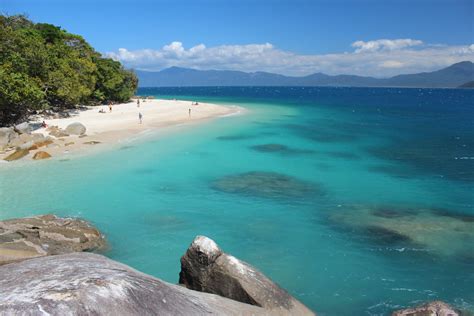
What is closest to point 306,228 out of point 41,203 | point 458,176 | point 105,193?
point 105,193

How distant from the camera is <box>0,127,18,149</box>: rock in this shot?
3375 cm

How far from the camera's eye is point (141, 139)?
133ft

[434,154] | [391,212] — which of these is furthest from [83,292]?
[434,154]

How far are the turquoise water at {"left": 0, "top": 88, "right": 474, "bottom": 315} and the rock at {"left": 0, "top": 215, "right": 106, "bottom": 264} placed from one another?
1158 mm

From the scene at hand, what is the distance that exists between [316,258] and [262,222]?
4006mm

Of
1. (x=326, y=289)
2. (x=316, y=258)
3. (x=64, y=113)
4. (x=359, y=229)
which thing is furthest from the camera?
(x=64, y=113)

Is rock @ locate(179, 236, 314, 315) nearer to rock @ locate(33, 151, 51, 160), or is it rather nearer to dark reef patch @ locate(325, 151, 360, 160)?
rock @ locate(33, 151, 51, 160)

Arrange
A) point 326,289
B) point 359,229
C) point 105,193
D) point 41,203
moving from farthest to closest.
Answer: point 105,193 → point 41,203 → point 359,229 → point 326,289

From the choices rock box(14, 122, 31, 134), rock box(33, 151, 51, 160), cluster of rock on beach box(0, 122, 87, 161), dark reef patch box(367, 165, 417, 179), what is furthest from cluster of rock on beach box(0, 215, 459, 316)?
rock box(14, 122, 31, 134)

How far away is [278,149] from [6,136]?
2406 centimetres

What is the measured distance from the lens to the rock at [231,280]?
9.02 m

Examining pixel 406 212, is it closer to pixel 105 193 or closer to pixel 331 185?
pixel 331 185

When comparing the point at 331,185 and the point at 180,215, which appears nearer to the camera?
the point at 180,215

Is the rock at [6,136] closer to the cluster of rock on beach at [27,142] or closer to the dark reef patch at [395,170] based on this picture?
the cluster of rock on beach at [27,142]
